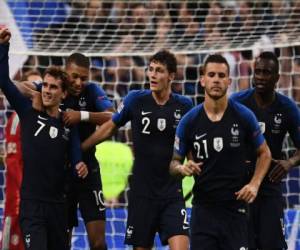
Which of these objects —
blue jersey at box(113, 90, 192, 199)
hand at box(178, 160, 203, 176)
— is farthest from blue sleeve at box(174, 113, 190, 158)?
blue jersey at box(113, 90, 192, 199)

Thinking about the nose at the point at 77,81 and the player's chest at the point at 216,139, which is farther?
the nose at the point at 77,81

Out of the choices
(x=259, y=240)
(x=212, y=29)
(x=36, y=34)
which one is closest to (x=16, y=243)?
(x=259, y=240)

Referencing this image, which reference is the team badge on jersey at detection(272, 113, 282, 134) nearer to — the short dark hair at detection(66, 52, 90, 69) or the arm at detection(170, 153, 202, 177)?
the arm at detection(170, 153, 202, 177)

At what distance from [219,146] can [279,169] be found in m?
0.97

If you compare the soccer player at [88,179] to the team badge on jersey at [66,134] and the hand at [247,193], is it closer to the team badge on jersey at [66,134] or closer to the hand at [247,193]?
the team badge on jersey at [66,134]

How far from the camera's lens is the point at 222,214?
26.7 ft

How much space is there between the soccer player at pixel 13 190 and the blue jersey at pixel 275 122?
2.05 metres

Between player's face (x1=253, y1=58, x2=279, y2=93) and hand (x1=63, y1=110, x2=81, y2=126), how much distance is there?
1.52 m

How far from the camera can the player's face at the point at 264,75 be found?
9023mm

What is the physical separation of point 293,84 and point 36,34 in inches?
125

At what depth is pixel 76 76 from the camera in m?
9.23

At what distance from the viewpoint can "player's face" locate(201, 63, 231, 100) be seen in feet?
26.6

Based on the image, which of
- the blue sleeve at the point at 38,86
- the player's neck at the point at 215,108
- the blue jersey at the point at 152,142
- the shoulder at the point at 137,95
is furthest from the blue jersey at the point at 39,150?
the player's neck at the point at 215,108

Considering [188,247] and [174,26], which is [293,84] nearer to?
[174,26]
